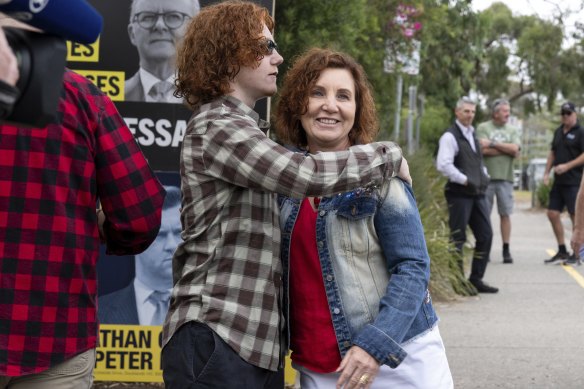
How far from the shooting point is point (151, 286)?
217 inches

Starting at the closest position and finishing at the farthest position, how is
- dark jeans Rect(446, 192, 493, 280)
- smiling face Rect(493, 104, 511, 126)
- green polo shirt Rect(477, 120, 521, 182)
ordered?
dark jeans Rect(446, 192, 493, 280)
smiling face Rect(493, 104, 511, 126)
green polo shirt Rect(477, 120, 521, 182)

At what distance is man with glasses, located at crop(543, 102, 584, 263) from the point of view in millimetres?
12898

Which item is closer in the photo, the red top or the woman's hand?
the woman's hand

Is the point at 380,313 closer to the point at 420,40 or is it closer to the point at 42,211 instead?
the point at 42,211

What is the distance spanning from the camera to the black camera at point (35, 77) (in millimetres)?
1581

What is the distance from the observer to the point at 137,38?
5.29 metres

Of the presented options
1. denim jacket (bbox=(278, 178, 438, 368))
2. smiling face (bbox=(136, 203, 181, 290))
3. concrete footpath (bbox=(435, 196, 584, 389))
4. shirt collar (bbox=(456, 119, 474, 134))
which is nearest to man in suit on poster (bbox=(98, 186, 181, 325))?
smiling face (bbox=(136, 203, 181, 290))

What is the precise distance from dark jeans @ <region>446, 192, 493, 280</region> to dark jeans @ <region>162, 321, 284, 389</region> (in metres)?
7.81

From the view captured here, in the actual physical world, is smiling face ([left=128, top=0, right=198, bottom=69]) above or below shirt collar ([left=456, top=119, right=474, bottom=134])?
above

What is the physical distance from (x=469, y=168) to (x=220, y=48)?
7.66m

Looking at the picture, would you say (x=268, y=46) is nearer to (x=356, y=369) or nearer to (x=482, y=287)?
(x=356, y=369)

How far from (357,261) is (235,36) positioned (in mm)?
716

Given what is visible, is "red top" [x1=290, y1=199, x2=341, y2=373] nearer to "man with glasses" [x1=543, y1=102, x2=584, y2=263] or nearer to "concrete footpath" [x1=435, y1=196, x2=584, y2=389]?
"concrete footpath" [x1=435, y1=196, x2=584, y2=389]

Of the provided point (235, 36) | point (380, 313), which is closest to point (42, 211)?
point (235, 36)
